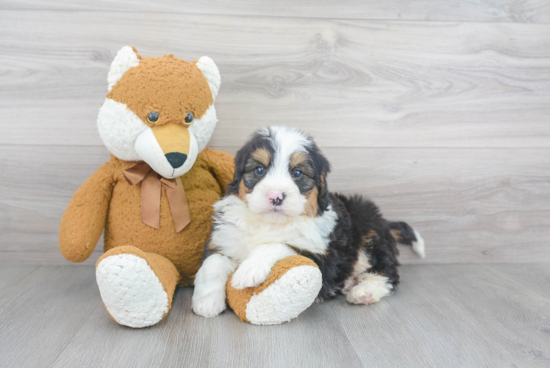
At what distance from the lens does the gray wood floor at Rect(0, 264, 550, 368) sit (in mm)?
1203

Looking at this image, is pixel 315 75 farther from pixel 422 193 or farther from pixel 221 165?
pixel 422 193

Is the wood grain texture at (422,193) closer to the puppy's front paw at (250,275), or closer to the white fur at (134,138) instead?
the white fur at (134,138)

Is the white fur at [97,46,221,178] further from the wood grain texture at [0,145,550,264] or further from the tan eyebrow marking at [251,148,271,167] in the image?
the wood grain texture at [0,145,550,264]

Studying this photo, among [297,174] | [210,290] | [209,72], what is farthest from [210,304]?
[209,72]

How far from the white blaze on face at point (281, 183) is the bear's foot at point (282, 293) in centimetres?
17

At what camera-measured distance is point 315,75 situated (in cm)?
197

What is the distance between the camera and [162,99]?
4.77ft

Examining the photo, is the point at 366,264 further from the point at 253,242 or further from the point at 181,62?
the point at 181,62

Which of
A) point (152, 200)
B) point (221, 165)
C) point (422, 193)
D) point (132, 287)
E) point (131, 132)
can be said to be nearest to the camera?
point (132, 287)

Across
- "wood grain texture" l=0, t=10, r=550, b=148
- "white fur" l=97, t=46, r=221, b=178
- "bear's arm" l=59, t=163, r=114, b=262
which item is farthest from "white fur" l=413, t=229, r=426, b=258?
"bear's arm" l=59, t=163, r=114, b=262

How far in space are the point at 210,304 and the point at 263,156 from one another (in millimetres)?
543

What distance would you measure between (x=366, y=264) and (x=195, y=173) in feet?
2.59

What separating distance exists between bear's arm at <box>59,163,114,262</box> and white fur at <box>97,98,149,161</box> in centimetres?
17

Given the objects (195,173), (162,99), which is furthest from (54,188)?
(162,99)
